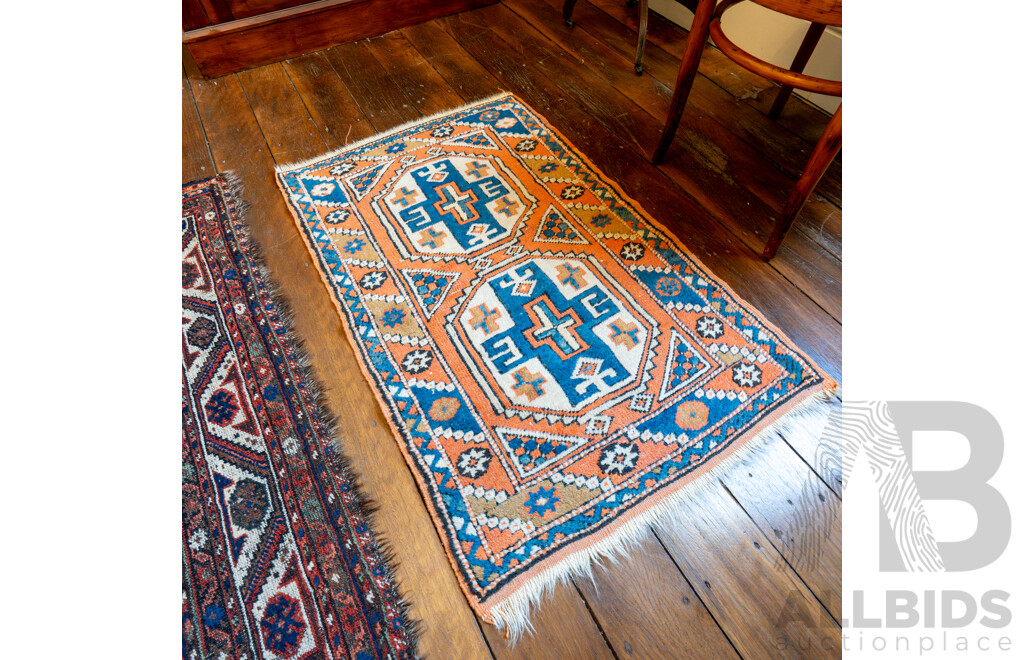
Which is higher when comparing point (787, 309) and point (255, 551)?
point (255, 551)

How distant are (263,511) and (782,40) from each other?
225cm

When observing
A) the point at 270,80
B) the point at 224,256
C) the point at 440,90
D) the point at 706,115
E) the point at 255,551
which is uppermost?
the point at 270,80

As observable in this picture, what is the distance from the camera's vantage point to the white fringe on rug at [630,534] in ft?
3.18

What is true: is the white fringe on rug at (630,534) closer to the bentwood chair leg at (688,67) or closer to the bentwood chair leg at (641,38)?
the bentwood chair leg at (688,67)

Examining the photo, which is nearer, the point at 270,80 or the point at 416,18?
the point at 270,80

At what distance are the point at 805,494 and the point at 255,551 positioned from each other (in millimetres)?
1119

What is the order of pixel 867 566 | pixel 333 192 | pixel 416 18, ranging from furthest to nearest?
pixel 416 18, pixel 333 192, pixel 867 566

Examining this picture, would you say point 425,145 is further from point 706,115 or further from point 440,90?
point 706,115

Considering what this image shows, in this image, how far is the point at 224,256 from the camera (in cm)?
155

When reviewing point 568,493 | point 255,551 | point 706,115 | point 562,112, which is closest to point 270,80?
point 562,112

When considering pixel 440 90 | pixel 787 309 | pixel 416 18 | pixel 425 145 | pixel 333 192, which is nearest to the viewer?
pixel 787 309

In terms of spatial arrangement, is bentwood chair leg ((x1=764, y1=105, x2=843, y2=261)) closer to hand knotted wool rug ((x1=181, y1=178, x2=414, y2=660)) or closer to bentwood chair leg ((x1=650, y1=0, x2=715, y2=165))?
bentwood chair leg ((x1=650, y1=0, x2=715, y2=165))

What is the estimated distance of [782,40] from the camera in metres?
1.93

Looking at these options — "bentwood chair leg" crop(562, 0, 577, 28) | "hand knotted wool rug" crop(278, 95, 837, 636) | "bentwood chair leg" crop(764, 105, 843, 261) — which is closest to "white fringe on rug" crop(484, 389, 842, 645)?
"hand knotted wool rug" crop(278, 95, 837, 636)
